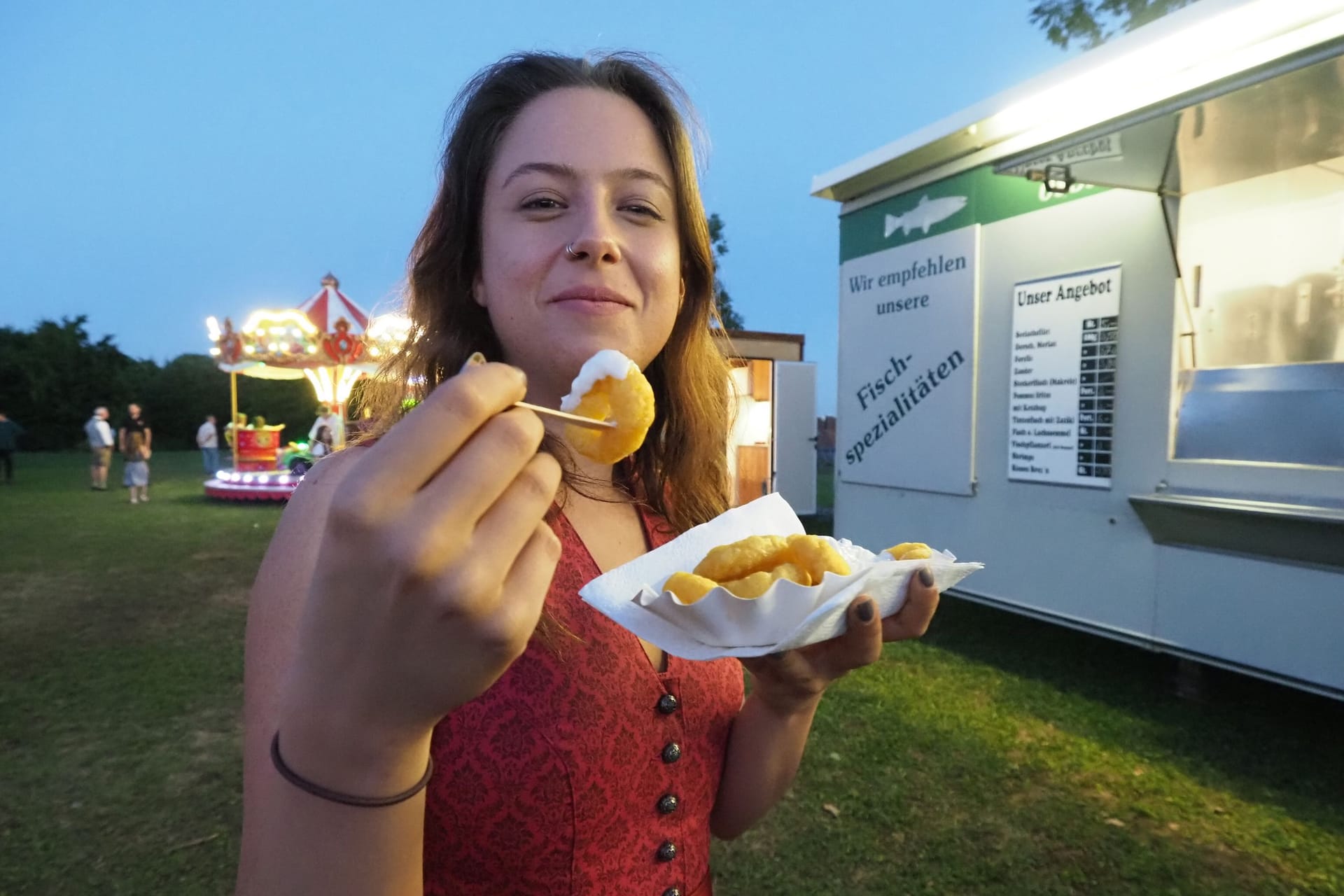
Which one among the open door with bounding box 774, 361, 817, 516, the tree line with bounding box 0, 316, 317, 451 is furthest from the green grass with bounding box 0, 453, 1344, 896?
the tree line with bounding box 0, 316, 317, 451

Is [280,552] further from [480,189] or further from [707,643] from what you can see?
[480,189]

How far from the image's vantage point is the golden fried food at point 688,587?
1.37 m

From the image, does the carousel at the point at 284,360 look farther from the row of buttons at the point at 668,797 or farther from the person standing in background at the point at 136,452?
the row of buttons at the point at 668,797

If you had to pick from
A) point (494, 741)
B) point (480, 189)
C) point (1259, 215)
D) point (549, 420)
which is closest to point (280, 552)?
point (494, 741)

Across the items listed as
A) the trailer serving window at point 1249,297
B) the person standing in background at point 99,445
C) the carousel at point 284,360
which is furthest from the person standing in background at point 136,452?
the trailer serving window at point 1249,297

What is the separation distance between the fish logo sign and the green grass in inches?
142

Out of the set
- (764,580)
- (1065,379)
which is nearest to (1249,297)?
(1065,379)

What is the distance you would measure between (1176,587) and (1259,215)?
2320 millimetres

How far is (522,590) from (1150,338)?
17.3 ft

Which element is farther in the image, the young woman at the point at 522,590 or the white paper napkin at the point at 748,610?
the white paper napkin at the point at 748,610

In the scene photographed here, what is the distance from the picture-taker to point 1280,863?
3527 millimetres

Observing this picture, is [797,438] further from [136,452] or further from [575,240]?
[136,452]

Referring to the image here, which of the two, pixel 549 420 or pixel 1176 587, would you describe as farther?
→ pixel 1176 587

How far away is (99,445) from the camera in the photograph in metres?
20.2
